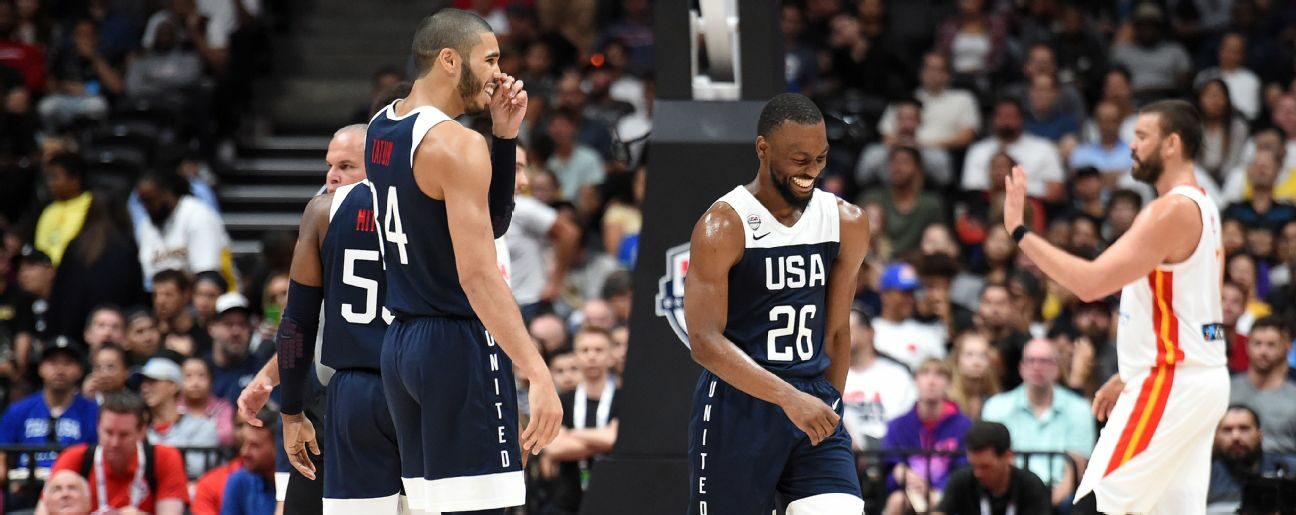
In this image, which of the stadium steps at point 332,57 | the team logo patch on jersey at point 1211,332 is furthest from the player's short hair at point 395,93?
the stadium steps at point 332,57

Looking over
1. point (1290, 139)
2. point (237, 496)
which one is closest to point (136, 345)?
point (237, 496)

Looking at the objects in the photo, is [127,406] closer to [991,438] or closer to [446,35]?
[991,438]

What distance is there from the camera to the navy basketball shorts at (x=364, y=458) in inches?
225

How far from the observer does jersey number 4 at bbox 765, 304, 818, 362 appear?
5711mm

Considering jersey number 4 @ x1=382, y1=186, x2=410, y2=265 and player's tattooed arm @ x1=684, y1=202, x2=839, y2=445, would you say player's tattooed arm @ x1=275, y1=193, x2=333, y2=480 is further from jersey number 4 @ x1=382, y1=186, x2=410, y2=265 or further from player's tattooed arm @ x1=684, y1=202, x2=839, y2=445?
player's tattooed arm @ x1=684, y1=202, x2=839, y2=445

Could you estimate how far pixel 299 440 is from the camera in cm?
602

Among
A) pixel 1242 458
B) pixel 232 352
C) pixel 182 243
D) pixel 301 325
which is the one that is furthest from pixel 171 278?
pixel 1242 458

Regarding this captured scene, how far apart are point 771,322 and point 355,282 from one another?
139 cm

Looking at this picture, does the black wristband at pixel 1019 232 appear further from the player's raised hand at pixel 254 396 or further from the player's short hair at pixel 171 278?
the player's short hair at pixel 171 278

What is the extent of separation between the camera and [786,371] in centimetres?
571

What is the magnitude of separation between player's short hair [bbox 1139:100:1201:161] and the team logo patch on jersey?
648mm

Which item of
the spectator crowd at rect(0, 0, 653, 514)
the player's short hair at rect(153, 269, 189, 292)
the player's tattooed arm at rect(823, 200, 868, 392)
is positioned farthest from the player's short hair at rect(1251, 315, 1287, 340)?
the player's short hair at rect(153, 269, 189, 292)

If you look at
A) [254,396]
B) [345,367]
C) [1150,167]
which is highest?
[1150,167]

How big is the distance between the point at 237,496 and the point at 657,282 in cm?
257
